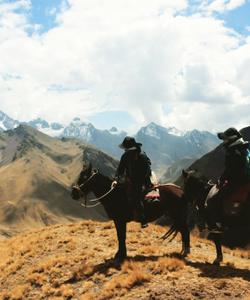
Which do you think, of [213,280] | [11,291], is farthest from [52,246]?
[213,280]

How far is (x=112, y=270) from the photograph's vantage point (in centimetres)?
1745

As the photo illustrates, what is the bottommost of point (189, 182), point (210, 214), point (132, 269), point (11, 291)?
point (11, 291)

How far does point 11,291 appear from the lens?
60.6 feet

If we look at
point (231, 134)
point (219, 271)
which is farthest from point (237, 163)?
point (219, 271)

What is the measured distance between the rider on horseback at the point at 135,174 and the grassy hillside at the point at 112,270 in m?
2.49

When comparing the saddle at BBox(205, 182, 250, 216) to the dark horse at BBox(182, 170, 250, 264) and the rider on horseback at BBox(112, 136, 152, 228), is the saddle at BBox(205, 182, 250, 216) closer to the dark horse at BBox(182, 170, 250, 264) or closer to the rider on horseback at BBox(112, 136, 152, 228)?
the dark horse at BBox(182, 170, 250, 264)

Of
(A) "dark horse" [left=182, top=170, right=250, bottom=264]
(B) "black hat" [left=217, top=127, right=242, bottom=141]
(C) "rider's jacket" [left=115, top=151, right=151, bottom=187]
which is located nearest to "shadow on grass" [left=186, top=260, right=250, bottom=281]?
(A) "dark horse" [left=182, top=170, right=250, bottom=264]

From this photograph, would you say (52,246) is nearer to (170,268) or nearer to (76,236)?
(76,236)

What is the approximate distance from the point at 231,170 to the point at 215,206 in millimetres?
1838

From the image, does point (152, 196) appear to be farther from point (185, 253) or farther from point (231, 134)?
point (231, 134)

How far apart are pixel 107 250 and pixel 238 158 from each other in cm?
881

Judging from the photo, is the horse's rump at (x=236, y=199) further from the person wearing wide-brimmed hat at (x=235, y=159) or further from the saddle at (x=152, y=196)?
the saddle at (x=152, y=196)

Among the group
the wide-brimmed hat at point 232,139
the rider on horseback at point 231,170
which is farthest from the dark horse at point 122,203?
the wide-brimmed hat at point 232,139

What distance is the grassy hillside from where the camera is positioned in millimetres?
14555
